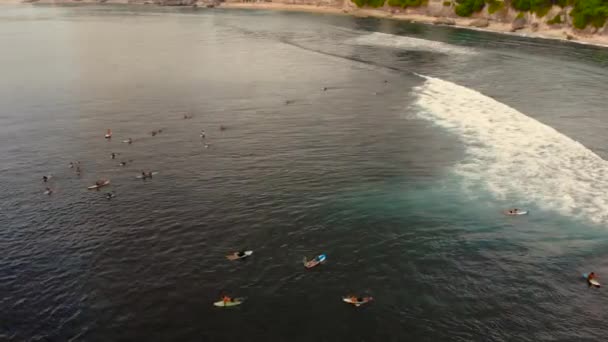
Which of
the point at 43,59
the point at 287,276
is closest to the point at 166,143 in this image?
the point at 287,276

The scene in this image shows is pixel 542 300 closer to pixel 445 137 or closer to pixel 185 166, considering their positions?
pixel 445 137

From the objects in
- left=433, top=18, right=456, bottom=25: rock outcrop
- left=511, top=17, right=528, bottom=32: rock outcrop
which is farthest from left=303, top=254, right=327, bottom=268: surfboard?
left=433, top=18, right=456, bottom=25: rock outcrop

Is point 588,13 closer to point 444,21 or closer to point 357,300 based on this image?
point 444,21

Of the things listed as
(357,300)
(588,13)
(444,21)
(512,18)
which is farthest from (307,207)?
(444,21)

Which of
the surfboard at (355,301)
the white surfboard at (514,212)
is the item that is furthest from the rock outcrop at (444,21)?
the surfboard at (355,301)

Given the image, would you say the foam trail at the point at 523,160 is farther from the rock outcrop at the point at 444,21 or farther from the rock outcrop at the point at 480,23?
the rock outcrop at the point at 444,21
